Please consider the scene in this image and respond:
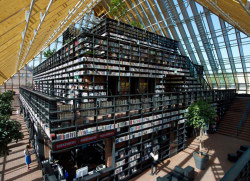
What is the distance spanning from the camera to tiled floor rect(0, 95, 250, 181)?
192 inches

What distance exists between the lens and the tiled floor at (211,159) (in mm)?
4865

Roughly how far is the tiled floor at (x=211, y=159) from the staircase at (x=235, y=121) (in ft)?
2.05

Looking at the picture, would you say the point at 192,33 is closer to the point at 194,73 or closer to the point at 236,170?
the point at 194,73

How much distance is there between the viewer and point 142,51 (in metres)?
7.64

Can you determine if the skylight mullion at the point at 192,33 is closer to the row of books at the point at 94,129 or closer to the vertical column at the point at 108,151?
the row of books at the point at 94,129

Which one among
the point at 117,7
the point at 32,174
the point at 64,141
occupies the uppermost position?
the point at 117,7

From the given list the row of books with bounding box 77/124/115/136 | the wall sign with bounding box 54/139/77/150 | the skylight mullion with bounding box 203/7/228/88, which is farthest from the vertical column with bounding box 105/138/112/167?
the skylight mullion with bounding box 203/7/228/88

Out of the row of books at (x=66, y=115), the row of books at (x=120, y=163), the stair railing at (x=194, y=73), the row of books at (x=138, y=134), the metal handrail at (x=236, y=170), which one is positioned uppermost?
the stair railing at (x=194, y=73)

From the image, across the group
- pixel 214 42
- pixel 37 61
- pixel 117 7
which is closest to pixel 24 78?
pixel 37 61

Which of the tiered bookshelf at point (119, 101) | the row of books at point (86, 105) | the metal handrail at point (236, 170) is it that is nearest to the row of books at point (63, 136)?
the tiered bookshelf at point (119, 101)

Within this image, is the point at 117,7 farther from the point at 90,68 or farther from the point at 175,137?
the point at 175,137

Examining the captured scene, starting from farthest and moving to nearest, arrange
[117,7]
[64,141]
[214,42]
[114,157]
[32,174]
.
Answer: [117,7] < [214,42] < [32,174] < [114,157] < [64,141]

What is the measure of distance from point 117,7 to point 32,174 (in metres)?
13.3

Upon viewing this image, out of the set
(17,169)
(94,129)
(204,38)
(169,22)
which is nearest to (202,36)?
(204,38)
